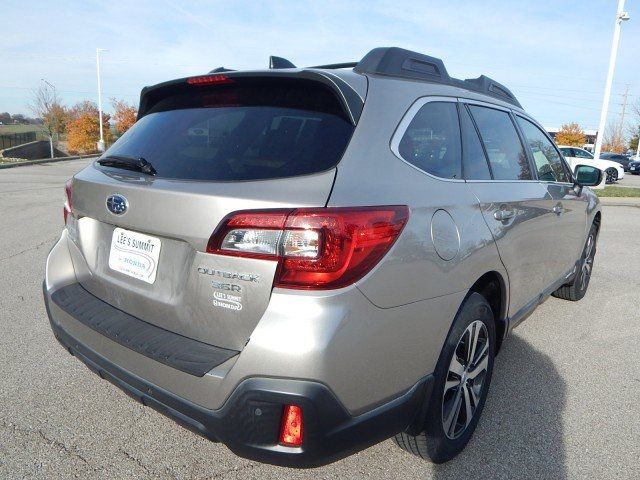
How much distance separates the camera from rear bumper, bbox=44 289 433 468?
1.69 m

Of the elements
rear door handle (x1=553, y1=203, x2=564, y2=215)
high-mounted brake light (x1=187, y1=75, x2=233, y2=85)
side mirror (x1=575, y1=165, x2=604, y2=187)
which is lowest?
rear door handle (x1=553, y1=203, x2=564, y2=215)

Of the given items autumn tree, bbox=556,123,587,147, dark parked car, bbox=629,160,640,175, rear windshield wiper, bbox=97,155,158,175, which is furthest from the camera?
autumn tree, bbox=556,123,587,147

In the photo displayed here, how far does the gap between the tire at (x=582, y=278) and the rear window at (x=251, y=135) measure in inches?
144

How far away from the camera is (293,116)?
6.79 feet

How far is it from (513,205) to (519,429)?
123 cm

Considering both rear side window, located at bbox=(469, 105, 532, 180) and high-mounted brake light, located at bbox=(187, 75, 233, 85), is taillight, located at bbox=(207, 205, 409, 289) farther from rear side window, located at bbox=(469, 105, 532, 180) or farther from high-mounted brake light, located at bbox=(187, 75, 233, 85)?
rear side window, located at bbox=(469, 105, 532, 180)

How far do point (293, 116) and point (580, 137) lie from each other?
5428cm

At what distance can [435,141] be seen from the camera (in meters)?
2.39

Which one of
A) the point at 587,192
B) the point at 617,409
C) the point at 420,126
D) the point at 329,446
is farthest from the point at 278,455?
the point at 587,192

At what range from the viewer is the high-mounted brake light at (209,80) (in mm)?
2283

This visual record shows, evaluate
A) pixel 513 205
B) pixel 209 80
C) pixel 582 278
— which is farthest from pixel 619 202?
pixel 209 80

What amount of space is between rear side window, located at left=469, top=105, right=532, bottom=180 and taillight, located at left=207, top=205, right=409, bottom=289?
1444mm

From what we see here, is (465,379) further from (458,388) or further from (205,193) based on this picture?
(205,193)

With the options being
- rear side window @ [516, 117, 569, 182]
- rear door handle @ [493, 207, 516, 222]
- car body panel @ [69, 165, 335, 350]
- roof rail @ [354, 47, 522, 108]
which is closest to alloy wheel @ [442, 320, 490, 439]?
rear door handle @ [493, 207, 516, 222]
